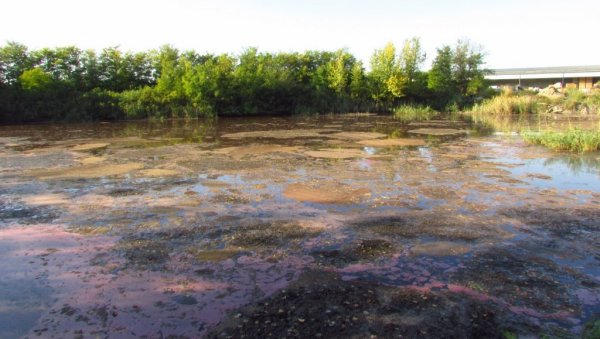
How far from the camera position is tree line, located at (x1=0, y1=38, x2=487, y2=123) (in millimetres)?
30719

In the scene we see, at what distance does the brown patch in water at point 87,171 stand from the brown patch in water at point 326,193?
4.64 meters

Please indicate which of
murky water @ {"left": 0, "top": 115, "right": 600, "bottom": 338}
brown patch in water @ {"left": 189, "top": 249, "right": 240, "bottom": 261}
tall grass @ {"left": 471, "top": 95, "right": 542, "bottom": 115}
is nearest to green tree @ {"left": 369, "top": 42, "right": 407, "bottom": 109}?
tall grass @ {"left": 471, "top": 95, "right": 542, "bottom": 115}

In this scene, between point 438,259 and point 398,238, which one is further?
point 398,238

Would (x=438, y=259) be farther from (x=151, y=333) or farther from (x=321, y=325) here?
(x=151, y=333)

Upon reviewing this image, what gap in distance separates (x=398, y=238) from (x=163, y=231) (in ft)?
10.6

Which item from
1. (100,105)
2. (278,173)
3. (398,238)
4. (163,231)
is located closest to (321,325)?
(398,238)

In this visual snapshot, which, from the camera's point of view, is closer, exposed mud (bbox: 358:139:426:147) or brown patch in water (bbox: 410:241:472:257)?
brown patch in water (bbox: 410:241:472:257)

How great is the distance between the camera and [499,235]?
5.87m

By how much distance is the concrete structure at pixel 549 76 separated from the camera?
4969 cm

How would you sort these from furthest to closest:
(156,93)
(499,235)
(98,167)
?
(156,93) < (98,167) < (499,235)

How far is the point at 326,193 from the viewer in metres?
8.35

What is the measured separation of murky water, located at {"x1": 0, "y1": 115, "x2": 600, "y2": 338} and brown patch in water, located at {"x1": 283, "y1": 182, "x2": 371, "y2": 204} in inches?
1.4

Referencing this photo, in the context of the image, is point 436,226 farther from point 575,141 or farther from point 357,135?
point 357,135

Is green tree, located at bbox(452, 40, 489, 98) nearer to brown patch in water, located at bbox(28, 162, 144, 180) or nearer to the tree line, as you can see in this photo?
the tree line
